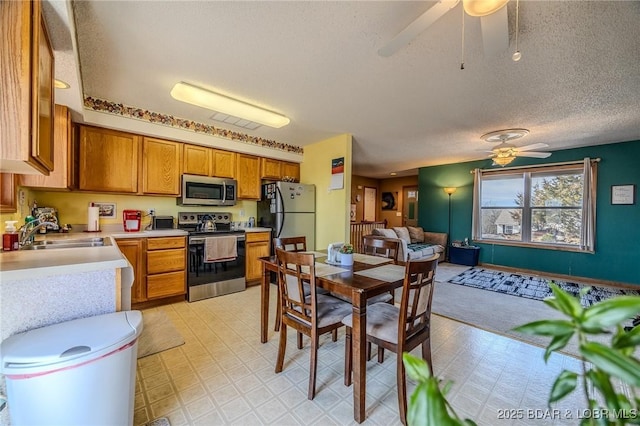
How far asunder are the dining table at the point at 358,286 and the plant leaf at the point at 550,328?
987mm

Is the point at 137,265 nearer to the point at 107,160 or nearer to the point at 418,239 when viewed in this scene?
the point at 107,160

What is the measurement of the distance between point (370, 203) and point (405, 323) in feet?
25.7

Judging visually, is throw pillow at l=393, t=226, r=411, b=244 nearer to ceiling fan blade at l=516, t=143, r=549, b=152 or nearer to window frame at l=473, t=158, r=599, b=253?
window frame at l=473, t=158, r=599, b=253

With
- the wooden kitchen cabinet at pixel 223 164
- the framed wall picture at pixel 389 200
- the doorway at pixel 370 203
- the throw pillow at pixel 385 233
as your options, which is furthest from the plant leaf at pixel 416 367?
the framed wall picture at pixel 389 200

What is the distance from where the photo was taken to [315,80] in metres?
2.43

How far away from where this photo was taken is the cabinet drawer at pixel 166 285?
124 inches

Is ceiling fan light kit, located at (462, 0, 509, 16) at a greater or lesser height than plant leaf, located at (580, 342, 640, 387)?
greater

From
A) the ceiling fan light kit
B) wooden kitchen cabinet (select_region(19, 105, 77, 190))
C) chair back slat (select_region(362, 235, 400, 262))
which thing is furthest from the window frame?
wooden kitchen cabinet (select_region(19, 105, 77, 190))

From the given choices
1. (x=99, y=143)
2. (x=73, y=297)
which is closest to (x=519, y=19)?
(x=73, y=297)

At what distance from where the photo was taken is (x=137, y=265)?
306 cm

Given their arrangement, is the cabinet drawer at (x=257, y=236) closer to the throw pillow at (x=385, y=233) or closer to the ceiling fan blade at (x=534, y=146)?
the throw pillow at (x=385, y=233)

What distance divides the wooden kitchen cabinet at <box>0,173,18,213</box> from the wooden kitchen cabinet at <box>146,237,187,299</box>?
4.07 feet

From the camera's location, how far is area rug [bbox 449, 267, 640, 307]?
3846 millimetres

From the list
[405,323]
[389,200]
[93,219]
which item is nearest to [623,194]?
[405,323]
